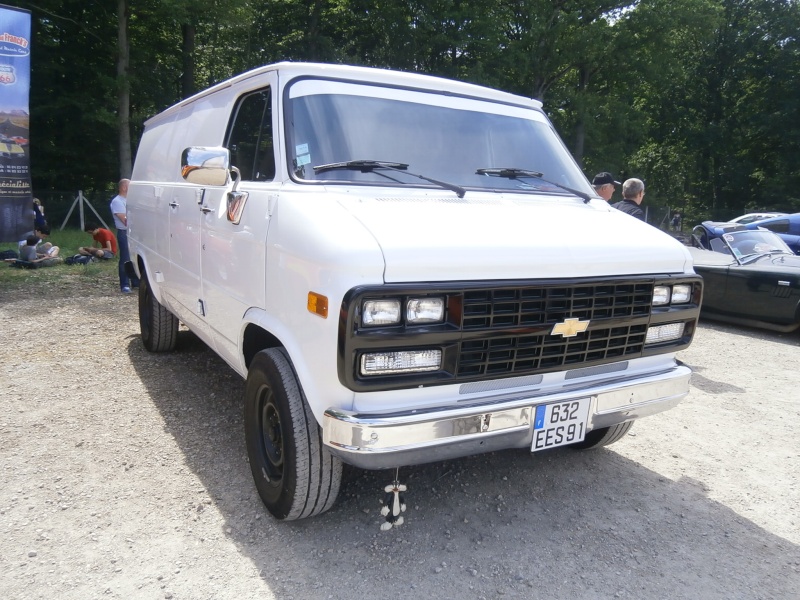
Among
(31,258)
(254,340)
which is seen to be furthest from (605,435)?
(31,258)

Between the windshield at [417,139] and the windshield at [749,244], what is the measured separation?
601 centimetres

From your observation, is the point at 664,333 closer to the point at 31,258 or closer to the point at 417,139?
the point at 417,139

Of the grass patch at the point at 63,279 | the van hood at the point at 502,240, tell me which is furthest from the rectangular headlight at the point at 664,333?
the grass patch at the point at 63,279

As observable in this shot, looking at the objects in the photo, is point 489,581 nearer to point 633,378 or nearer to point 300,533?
point 300,533

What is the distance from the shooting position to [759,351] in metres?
7.39

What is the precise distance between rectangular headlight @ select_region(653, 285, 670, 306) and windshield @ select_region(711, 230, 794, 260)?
647 centimetres

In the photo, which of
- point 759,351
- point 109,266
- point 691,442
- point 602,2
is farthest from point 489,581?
point 602,2

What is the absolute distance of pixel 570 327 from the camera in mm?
2797

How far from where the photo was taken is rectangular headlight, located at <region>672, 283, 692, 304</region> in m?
3.25

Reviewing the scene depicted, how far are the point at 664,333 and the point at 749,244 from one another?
674 cm

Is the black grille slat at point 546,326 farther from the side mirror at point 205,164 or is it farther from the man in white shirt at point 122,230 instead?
the man in white shirt at point 122,230

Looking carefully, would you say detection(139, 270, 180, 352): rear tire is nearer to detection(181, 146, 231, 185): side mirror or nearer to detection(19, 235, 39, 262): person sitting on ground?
detection(181, 146, 231, 185): side mirror

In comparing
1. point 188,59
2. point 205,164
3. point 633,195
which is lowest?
point 205,164

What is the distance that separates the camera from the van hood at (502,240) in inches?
97.6
